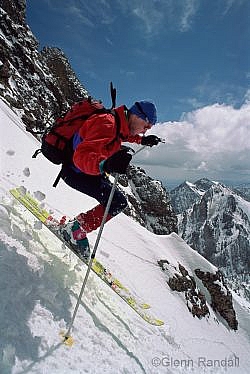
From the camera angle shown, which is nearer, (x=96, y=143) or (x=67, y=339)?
(x=67, y=339)

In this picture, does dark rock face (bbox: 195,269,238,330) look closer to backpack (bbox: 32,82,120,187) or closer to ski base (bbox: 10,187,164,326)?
ski base (bbox: 10,187,164,326)

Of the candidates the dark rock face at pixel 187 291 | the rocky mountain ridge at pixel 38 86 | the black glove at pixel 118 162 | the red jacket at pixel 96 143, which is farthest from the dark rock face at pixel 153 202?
the black glove at pixel 118 162

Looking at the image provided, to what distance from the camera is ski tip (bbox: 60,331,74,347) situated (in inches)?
147

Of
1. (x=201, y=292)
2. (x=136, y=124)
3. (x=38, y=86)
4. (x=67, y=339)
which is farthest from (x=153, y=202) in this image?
(x=67, y=339)

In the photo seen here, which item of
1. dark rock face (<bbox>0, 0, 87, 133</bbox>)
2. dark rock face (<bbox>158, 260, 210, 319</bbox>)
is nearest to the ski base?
dark rock face (<bbox>158, 260, 210, 319</bbox>)

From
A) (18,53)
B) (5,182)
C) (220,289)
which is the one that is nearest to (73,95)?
(18,53)

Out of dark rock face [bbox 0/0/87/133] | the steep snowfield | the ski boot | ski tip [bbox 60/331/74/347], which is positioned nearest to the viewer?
the steep snowfield

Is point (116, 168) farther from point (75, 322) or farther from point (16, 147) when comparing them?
point (16, 147)

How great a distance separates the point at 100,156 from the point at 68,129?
3.29 feet

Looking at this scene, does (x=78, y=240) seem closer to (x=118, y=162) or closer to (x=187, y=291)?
(x=118, y=162)

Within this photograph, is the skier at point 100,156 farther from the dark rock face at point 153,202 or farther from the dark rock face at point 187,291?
the dark rock face at point 153,202

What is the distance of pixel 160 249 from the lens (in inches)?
514

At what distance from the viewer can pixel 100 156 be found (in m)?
4.18

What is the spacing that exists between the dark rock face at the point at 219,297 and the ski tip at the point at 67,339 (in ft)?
39.1
